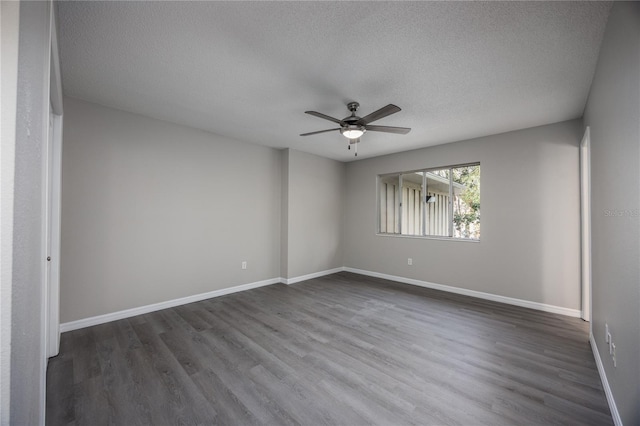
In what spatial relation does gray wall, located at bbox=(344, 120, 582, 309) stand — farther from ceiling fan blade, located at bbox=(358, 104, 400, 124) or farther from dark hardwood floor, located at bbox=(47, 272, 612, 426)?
ceiling fan blade, located at bbox=(358, 104, 400, 124)

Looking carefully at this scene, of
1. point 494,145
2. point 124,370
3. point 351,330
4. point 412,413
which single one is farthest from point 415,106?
point 124,370

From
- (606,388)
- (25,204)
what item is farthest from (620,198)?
(25,204)

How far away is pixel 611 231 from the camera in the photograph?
68.3 inches

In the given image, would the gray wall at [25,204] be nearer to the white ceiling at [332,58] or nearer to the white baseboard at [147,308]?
the white ceiling at [332,58]

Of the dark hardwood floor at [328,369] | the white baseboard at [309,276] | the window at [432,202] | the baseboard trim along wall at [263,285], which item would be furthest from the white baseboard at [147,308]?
the window at [432,202]

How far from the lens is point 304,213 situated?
520cm

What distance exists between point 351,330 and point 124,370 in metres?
2.12

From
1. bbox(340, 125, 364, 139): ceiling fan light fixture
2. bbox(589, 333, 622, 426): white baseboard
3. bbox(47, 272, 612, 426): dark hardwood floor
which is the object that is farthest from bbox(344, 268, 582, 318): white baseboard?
bbox(340, 125, 364, 139): ceiling fan light fixture

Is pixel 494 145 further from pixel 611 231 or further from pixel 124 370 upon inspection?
pixel 124 370

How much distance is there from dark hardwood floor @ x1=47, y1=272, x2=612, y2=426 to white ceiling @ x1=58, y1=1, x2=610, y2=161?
8.35 feet

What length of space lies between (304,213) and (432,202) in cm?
245

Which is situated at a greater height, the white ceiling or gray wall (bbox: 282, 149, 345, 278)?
the white ceiling

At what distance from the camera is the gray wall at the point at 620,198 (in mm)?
1293

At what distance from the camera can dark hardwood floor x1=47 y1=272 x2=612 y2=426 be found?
1.72 meters
